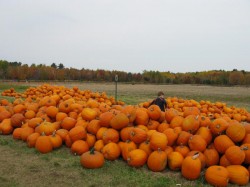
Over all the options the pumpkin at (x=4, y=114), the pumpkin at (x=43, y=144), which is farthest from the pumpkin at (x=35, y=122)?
the pumpkin at (x=4, y=114)

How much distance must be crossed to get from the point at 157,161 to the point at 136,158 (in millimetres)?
355

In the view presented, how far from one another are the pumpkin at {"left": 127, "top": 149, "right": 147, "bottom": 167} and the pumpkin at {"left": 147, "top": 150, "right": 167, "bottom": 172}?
0.12 m

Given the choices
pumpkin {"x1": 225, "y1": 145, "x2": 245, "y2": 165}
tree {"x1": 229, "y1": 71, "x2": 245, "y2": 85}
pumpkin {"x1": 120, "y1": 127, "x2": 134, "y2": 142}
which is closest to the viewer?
pumpkin {"x1": 225, "y1": 145, "x2": 245, "y2": 165}

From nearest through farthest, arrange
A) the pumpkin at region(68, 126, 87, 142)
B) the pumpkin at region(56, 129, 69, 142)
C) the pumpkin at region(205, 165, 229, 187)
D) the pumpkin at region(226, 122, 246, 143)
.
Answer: the pumpkin at region(205, 165, 229, 187) → the pumpkin at region(226, 122, 246, 143) → the pumpkin at region(68, 126, 87, 142) → the pumpkin at region(56, 129, 69, 142)

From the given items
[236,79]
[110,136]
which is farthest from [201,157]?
[236,79]

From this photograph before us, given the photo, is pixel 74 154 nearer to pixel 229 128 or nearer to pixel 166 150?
pixel 166 150

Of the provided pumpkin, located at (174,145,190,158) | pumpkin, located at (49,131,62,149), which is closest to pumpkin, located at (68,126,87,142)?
pumpkin, located at (49,131,62,149)

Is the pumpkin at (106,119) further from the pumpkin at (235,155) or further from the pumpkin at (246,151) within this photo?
the pumpkin at (246,151)

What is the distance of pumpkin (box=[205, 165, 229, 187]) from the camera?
4725 millimetres

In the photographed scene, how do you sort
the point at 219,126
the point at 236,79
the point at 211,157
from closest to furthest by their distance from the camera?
the point at 211,157, the point at 219,126, the point at 236,79

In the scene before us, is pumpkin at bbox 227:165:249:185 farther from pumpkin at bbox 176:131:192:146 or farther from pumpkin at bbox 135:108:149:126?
pumpkin at bbox 135:108:149:126

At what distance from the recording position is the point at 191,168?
4.89m

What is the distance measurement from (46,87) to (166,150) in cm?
1133

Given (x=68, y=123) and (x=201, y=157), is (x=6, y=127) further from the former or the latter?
(x=201, y=157)
